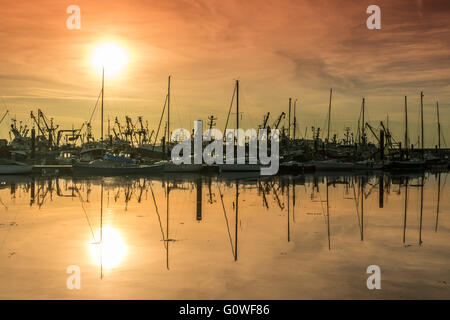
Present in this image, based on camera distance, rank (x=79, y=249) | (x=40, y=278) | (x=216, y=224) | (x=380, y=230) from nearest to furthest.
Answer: (x=40, y=278) → (x=79, y=249) → (x=380, y=230) → (x=216, y=224)

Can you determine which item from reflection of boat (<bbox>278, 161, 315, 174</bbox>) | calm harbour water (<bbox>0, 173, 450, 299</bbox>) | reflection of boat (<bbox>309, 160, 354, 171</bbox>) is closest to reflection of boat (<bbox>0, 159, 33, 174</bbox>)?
reflection of boat (<bbox>278, 161, 315, 174</bbox>)

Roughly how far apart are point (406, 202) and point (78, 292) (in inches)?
1167

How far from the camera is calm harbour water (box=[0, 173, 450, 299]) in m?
14.1

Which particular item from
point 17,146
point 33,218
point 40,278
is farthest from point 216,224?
point 17,146

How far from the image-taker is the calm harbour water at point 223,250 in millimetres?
14148

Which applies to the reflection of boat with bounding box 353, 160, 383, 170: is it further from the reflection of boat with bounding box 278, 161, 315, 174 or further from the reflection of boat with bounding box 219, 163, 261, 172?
the reflection of boat with bounding box 219, 163, 261, 172

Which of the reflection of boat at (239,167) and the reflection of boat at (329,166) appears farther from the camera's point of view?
the reflection of boat at (329,166)

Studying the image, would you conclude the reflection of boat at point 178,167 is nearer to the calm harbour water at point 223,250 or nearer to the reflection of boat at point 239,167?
the reflection of boat at point 239,167

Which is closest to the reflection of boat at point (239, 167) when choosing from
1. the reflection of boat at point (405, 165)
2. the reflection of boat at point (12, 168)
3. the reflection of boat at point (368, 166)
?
the reflection of boat at point (368, 166)

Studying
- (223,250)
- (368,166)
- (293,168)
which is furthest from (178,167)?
(223,250)

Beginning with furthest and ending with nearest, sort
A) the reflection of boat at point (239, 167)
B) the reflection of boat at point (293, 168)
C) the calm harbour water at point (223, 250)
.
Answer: the reflection of boat at point (293, 168) → the reflection of boat at point (239, 167) → the calm harbour water at point (223, 250)

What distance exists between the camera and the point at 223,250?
63.5 ft
